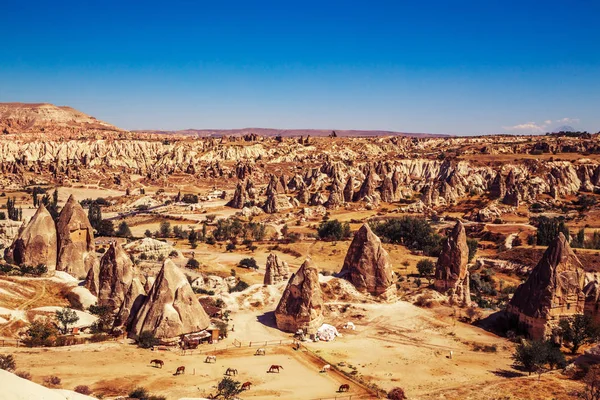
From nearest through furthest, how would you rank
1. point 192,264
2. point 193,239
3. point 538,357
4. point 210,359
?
1. point 538,357
2. point 210,359
3. point 192,264
4. point 193,239

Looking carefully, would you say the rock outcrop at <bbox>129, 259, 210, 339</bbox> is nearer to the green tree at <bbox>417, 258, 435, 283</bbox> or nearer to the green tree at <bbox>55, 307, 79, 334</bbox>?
the green tree at <bbox>55, 307, 79, 334</bbox>

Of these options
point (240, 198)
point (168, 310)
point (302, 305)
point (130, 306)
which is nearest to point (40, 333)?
point (130, 306)

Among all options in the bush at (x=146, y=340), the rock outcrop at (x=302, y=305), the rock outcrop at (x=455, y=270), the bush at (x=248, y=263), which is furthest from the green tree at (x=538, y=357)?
the bush at (x=248, y=263)

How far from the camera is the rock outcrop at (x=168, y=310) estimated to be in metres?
26.0

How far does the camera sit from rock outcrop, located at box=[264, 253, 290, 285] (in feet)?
127

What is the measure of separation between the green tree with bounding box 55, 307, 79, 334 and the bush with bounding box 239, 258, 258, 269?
24.4 m

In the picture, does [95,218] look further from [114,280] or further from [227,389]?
[227,389]

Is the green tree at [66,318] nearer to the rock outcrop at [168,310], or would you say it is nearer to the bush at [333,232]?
the rock outcrop at [168,310]

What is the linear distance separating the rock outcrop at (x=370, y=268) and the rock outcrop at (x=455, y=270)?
3671 millimetres

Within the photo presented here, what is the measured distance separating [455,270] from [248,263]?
72.2 ft

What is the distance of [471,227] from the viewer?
2630 inches

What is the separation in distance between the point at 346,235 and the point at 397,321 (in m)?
30.2

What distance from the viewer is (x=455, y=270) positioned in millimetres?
35406

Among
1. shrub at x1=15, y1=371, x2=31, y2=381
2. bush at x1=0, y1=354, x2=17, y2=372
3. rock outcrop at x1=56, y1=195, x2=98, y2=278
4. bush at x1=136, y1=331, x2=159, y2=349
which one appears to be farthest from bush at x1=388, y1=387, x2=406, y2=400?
rock outcrop at x1=56, y1=195, x2=98, y2=278
